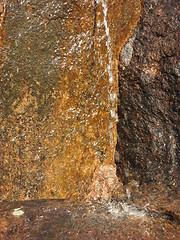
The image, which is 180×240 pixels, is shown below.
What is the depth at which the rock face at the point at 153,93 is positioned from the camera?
2.46 metres

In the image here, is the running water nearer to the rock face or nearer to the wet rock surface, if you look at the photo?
the rock face

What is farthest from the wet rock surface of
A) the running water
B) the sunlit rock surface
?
the running water

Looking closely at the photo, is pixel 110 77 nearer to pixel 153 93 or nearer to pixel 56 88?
pixel 153 93

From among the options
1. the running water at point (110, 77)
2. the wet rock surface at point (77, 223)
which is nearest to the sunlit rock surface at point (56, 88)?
the running water at point (110, 77)

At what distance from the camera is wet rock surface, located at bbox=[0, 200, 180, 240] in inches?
67.1

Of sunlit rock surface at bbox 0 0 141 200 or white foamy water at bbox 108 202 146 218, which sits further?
sunlit rock surface at bbox 0 0 141 200

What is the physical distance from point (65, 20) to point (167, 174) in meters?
1.17

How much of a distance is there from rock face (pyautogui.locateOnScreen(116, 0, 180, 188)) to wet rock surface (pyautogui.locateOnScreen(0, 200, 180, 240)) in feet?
1.90

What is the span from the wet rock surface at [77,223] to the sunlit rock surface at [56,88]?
365 millimetres

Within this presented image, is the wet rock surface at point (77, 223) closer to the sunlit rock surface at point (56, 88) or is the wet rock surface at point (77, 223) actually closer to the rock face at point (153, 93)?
the sunlit rock surface at point (56, 88)

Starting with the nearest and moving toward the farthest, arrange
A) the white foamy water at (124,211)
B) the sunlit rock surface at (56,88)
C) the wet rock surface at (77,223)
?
the wet rock surface at (77,223) < the white foamy water at (124,211) < the sunlit rock surface at (56,88)

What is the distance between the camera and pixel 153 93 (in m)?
2.53

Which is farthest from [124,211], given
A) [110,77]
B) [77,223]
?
[110,77]

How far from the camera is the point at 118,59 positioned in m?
2.63
